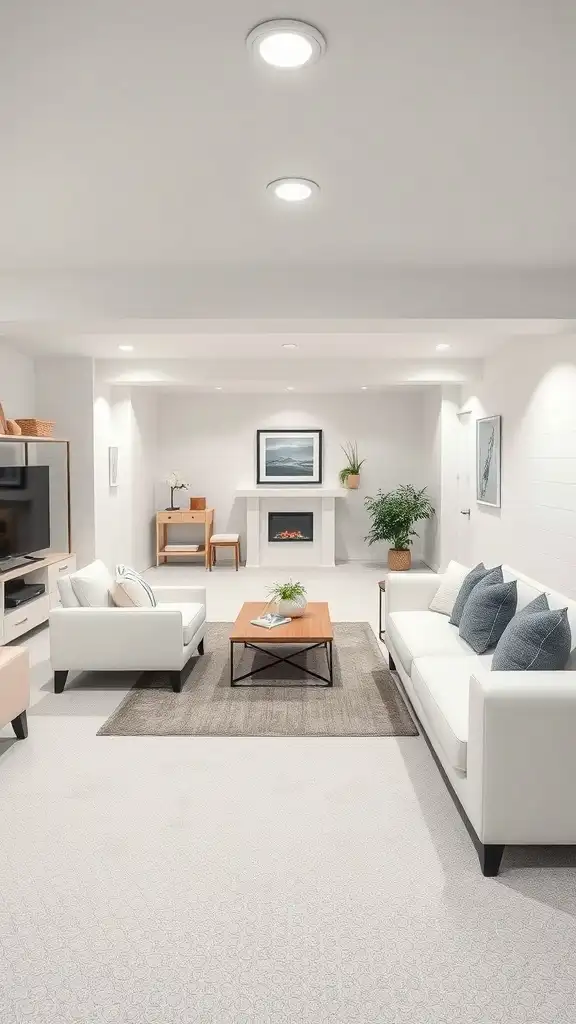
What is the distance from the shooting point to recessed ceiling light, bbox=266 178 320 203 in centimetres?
273

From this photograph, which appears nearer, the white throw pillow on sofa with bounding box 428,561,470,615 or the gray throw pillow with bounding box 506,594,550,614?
the gray throw pillow with bounding box 506,594,550,614

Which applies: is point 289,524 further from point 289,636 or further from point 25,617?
point 289,636

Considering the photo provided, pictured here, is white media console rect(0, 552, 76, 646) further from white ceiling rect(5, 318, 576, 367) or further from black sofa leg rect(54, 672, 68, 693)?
white ceiling rect(5, 318, 576, 367)

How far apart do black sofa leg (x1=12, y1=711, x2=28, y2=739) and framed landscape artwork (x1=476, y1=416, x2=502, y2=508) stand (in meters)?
4.53

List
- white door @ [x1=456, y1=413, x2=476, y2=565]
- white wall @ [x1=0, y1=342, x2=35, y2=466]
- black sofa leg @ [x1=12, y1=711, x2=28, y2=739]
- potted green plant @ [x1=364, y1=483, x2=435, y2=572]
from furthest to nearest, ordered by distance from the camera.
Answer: potted green plant @ [x1=364, y1=483, x2=435, y2=572], white door @ [x1=456, y1=413, x2=476, y2=565], white wall @ [x1=0, y1=342, x2=35, y2=466], black sofa leg @ [x1=12, y1=711, x2=28, y2=739]

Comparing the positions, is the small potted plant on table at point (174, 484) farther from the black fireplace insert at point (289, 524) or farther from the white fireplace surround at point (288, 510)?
the black fireplace insert at point (289, 524)

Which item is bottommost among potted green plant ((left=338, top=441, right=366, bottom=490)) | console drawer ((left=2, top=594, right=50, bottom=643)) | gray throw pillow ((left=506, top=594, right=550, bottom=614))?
console drawer ((left=2, top=594, right=50, bottom=643))

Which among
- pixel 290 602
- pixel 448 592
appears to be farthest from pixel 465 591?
pixel 290 602

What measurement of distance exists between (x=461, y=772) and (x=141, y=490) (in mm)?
6880

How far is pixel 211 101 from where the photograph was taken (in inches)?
82.4

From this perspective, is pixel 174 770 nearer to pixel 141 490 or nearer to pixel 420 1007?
pixel 420 1007

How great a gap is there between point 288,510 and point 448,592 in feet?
17.1

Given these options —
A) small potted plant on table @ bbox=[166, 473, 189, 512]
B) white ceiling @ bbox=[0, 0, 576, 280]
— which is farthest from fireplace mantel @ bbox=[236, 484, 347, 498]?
white ceiling @ bbox=[0, 0, 576, 280]

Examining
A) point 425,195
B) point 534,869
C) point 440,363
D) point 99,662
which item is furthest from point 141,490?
point 534,869
